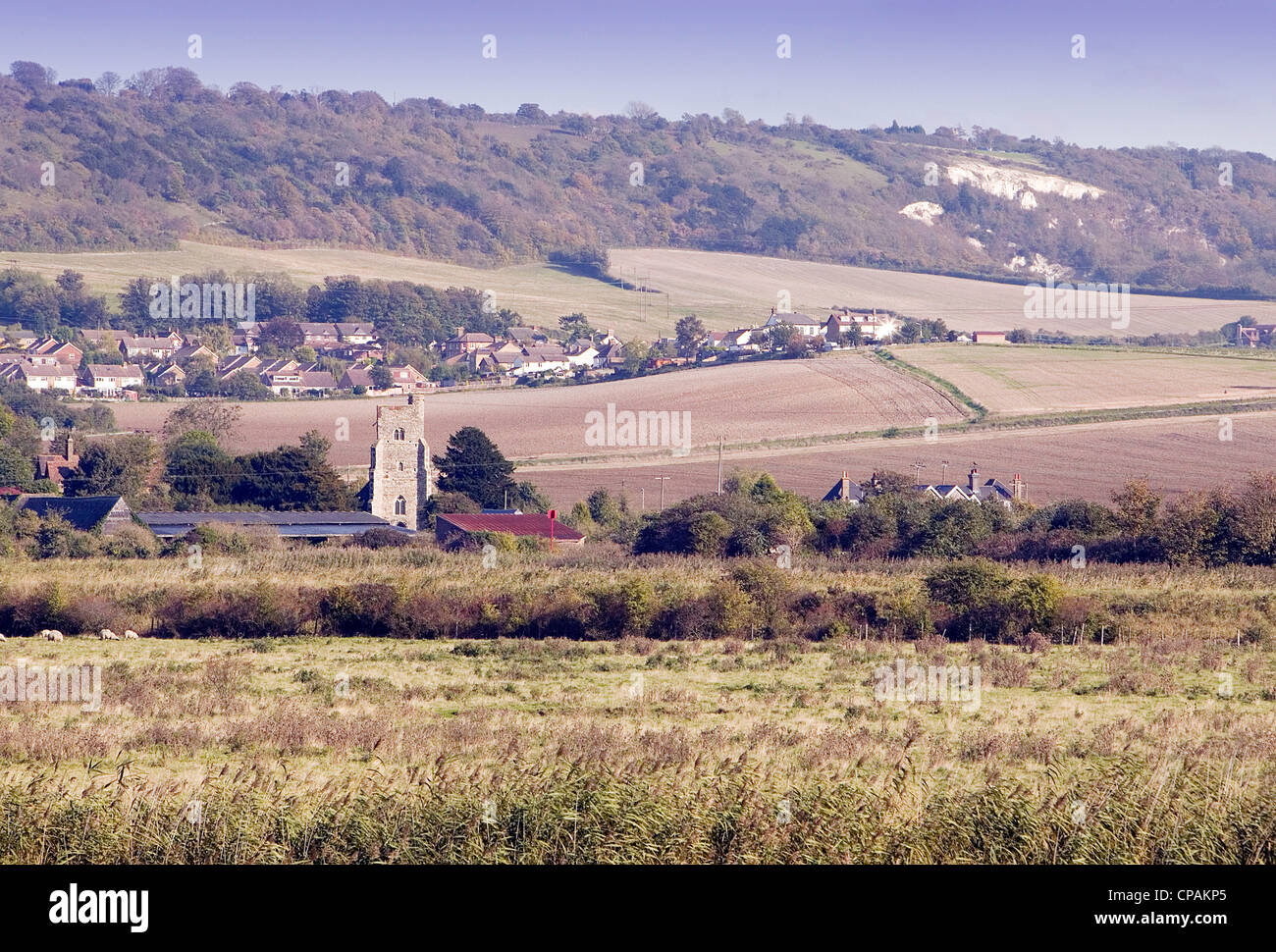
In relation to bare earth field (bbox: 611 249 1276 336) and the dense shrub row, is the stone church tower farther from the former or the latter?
bare earth field (bbox: 611 249 1276 336)

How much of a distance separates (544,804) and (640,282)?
158157mm

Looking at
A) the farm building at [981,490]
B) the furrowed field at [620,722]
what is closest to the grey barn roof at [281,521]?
the furrowed field at [620,722]

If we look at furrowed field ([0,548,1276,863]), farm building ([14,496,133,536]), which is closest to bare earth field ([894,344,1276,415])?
furrowed field ([0,548,1276,863])

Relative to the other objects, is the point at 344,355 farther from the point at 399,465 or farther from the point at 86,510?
the point at 86,510

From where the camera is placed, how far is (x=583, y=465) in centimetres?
6744

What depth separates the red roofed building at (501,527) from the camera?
1844 inches

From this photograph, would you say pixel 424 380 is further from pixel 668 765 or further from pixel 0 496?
pixel 668 765

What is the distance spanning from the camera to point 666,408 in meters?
85.6

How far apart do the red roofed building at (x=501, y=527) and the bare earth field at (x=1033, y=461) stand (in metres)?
8.38

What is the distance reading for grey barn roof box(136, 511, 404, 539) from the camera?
155ft

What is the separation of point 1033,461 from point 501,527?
2794 cm

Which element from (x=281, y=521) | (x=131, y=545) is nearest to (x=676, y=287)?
(x=281, y=521)

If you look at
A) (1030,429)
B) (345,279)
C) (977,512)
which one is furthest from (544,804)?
(345,279)

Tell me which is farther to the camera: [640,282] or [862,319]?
[640,282]
